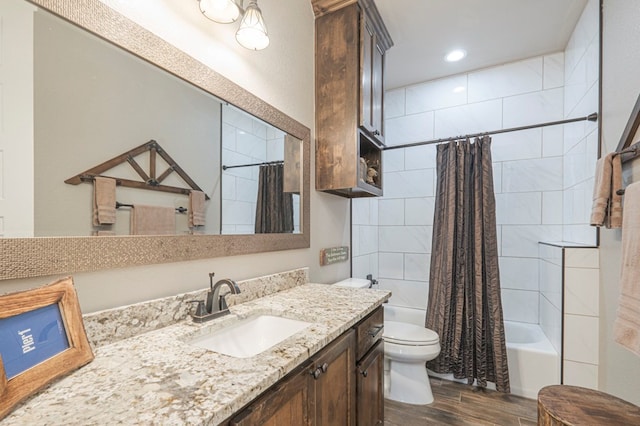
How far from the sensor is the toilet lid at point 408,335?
2.04 meters

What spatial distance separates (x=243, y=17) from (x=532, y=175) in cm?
262

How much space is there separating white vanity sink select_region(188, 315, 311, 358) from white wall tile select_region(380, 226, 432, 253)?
2.16 m

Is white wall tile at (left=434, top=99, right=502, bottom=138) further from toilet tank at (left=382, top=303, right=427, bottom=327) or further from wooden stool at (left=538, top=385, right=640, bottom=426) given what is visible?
wooden stool at (left=538, top=385, right=640, bottom=426)

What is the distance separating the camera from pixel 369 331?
136 centimetres

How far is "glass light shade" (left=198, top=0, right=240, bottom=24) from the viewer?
3.60 ft

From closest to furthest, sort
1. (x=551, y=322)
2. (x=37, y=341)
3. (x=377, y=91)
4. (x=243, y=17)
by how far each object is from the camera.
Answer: (x=37, y=341), (x=243, y=17), (x=377, y=91), (x=551, y=322)

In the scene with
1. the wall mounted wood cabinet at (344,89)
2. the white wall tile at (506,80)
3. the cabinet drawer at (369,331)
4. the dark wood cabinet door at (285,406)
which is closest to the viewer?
the dark wood cabinet door at (285,406)

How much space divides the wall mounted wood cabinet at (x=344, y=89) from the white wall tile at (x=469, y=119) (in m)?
1.25

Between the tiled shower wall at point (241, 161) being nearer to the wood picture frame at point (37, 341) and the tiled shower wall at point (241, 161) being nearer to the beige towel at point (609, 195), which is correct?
the wood picture frame at point (37, 341)

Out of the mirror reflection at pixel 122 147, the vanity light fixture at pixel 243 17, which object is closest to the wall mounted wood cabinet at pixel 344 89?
the mirror reflection at pixel 122 147

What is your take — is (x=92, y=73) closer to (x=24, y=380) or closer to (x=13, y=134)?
(x=13, y=134)

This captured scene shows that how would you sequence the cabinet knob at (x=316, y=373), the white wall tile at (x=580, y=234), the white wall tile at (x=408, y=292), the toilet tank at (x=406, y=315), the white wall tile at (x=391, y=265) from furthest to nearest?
the white wall tile at (x=391, y=265) → the white wall tile at (x=408, y=292) → the toilet tank at (x=406, y=315) → the white wall tile at (x=580, y=234) → the cabinet knob at (x=316, y=373)

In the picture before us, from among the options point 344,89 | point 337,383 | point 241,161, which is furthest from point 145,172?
point 344,89

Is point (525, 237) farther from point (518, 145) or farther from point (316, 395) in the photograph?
point (316, 395)
